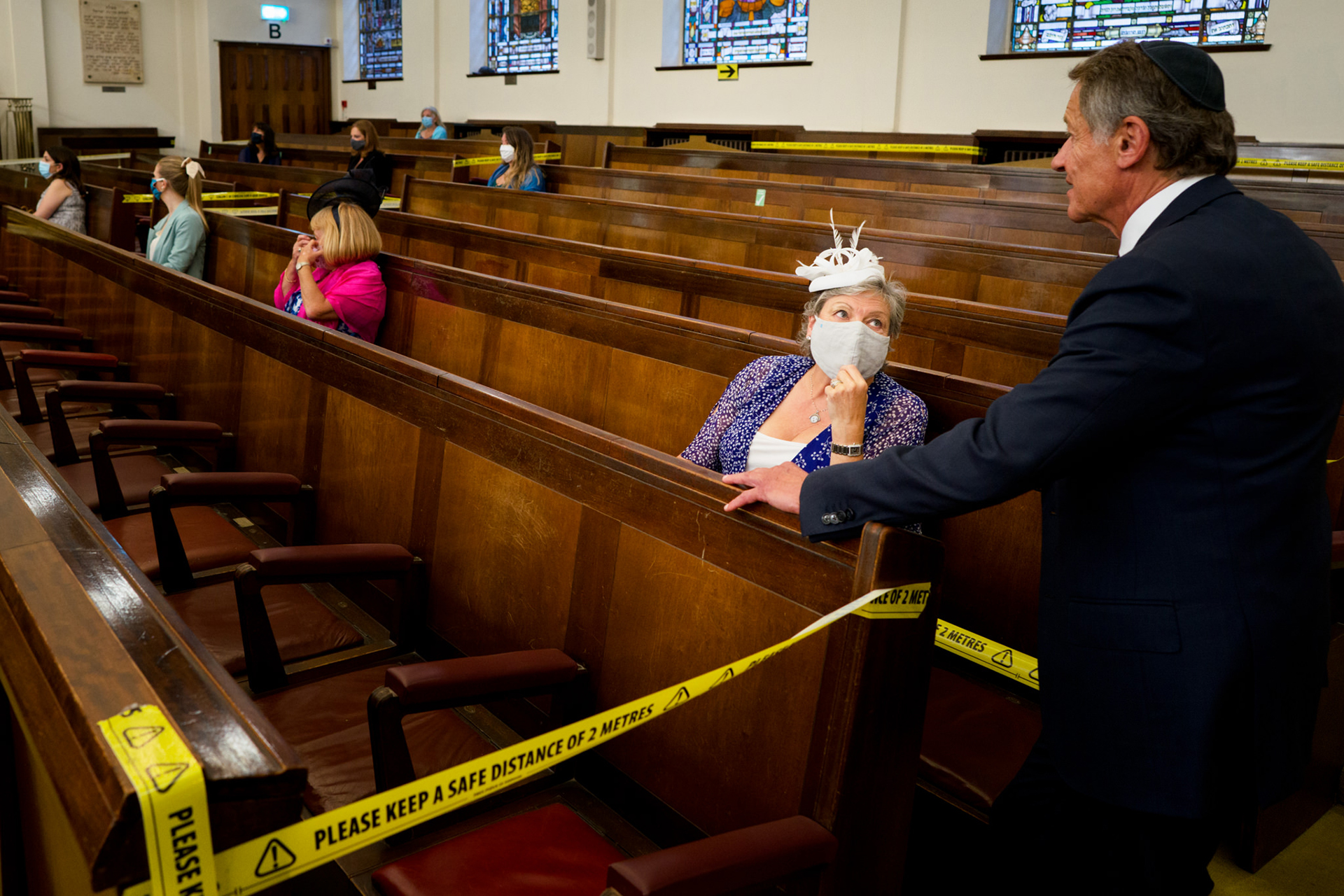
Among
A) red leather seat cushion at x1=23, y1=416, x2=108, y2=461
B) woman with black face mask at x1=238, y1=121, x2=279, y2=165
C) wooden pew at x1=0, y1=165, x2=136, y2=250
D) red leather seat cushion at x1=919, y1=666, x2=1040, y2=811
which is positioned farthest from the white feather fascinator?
woman with black face mask at x1=238, y1=121, x2=279, y2=165

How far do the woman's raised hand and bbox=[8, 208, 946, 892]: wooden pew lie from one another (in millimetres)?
213

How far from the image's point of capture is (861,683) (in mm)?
1269

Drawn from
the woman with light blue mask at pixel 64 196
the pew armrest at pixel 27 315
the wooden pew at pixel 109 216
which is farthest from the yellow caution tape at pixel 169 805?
the woman with light blue mask at pixel 64 196

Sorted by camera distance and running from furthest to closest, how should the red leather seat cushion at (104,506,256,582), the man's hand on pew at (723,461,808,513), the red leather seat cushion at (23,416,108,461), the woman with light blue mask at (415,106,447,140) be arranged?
1. the woman with light blue mask at (415,106,447,140)
2. the red leather seat cushion at (23,416,108,461)
3. the red leather seat cushion at (104,506,256,582)
4. the man's hand on pew at (723,461,808,513)

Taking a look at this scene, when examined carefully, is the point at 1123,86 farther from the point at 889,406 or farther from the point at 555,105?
the point at 555,105

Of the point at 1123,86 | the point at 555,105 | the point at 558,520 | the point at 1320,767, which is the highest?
the point at 555,105

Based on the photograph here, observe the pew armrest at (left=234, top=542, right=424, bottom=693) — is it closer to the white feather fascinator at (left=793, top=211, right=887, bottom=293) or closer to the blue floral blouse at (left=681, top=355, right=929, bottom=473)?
the blue floral blouse at (left=681, top=355, right=929, bottom=473)

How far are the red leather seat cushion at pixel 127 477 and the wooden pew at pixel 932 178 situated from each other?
11.4 feet

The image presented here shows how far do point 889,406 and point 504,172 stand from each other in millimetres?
5656

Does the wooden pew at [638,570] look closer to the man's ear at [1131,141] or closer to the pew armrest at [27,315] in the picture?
the man's ear at [1131,141]

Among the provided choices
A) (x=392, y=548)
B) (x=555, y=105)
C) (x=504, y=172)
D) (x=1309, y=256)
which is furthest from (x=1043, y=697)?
(x=555, y=105)

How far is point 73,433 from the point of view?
3.38 m

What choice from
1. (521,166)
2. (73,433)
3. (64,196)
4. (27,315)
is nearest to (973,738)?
(73,433)

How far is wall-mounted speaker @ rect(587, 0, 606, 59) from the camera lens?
11.9 m
